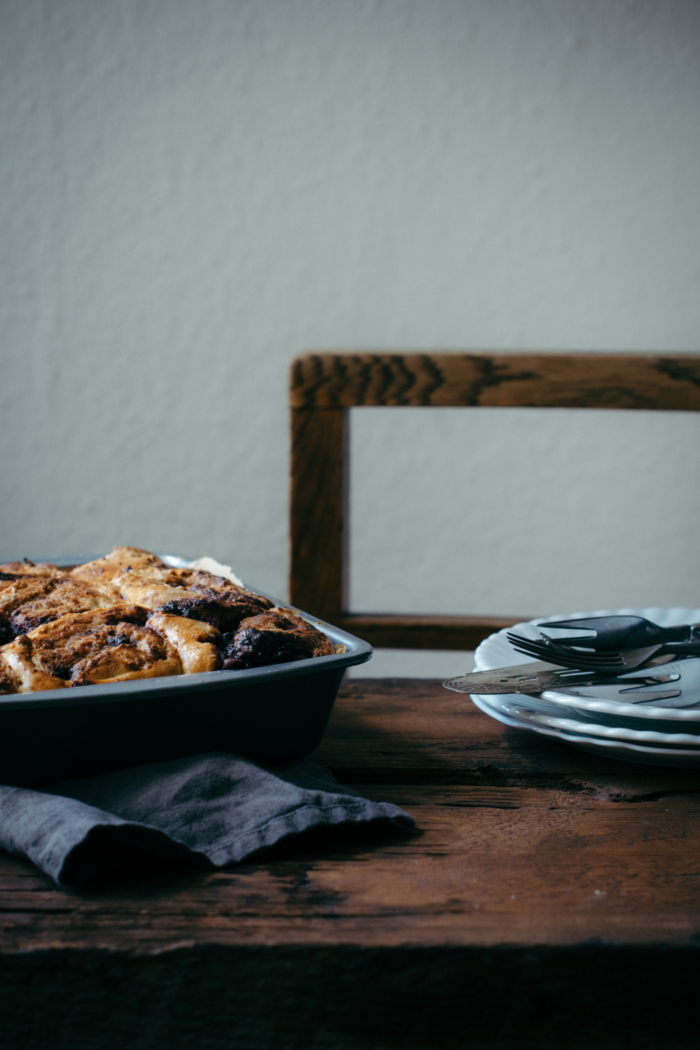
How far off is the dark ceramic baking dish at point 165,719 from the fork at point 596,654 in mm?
135

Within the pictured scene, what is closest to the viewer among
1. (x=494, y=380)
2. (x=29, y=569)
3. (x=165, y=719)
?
(x=165, y=719)

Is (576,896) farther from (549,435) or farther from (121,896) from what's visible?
(549,435)

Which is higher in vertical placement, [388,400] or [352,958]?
[388,400]

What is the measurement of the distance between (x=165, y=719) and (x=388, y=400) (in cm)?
74

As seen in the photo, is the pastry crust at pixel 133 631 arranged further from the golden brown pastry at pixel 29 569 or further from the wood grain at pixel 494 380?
the wood grain at pixel 494 380

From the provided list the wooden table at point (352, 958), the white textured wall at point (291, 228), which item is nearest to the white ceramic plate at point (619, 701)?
the wooden table at point (352, 958)

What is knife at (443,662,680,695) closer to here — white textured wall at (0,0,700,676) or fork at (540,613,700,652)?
fork at (540,613,700,652)

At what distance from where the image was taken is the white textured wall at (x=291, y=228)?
102 inches

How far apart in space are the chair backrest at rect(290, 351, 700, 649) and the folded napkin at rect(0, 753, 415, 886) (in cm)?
64

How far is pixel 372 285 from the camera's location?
8.86 feet

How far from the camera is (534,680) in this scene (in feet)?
2.00

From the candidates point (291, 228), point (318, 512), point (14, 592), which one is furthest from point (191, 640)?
point (291, 228)

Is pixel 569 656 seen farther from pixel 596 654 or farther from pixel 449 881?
pixel 449 881

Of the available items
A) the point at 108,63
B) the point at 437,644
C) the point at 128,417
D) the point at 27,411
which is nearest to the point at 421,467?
the point at 128,417
